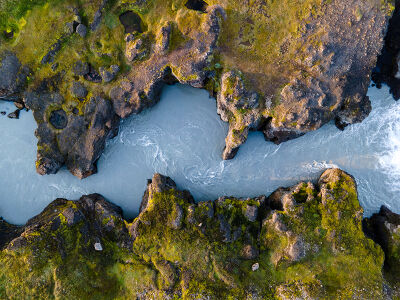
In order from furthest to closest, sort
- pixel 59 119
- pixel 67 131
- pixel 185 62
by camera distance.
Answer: pixel 59 119 → pixel 67 131 → pixel 185 62

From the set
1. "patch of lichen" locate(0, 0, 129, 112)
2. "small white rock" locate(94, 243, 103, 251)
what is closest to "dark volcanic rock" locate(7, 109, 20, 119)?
"patch of lichen" locate(0, 0, 129, 112)

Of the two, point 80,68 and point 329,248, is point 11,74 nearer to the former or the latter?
point 80,68

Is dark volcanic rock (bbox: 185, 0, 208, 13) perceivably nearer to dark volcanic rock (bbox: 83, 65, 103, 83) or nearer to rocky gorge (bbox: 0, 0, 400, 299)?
rocky gorge (bbox: 0, 0, 400, 299)

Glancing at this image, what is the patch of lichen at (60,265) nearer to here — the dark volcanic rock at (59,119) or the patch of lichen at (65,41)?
the dark volcanic rock at (59,119)

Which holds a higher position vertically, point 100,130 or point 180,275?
point 100,130

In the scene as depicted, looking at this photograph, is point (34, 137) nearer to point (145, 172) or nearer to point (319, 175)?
point (145, 172)

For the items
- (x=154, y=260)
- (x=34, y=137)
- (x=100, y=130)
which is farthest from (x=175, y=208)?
(x=34, y=137)

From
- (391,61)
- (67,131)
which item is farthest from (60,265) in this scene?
(391,61)
